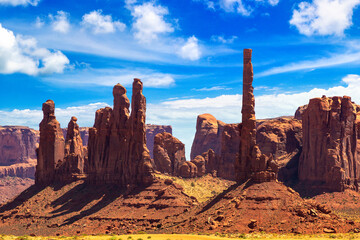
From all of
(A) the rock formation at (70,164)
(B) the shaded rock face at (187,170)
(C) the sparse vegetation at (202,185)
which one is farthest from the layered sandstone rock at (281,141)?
(A) the rock formation at (70,164)

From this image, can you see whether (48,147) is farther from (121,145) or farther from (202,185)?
(202,185)

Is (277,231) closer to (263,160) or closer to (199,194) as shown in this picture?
(263,160)

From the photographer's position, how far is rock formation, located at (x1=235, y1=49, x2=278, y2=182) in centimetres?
10400

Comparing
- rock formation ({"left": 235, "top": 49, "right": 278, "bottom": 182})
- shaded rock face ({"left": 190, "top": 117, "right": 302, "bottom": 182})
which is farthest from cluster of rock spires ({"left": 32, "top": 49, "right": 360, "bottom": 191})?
rock formation ({"left": 235, "top": 49, "right": 278, "bottom": 182})

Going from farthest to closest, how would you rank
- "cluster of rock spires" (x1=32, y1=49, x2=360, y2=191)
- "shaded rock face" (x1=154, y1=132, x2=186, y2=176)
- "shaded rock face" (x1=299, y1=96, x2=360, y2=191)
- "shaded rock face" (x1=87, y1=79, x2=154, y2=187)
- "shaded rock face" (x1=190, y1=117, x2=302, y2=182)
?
"shaded rock face" (x1=190, y1=117, x2=302, y2=182)
"shaded rock face" (x1=154, y1=132, x2=186, y2=176)
"shaded rock face" (x1=299, y1=96, x2=360, y2=191)
"cluster of rock spires" (x1=32, y1=49, x2=360, y2=191)
"shaded rock face" (x1=87, y1=79, x2=154, y2=187)

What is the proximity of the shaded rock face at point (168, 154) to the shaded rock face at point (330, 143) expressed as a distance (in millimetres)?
36204

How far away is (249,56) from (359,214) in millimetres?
41317

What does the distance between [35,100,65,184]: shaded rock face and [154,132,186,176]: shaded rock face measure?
26981 millimetres

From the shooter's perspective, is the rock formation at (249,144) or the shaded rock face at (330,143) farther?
the shaded rock face at (330,143)

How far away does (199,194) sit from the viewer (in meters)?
146

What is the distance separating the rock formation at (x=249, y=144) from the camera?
341 feet

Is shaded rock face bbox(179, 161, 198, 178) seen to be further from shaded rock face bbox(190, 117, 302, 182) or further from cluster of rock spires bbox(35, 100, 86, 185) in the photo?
cluster of rock spires bbox(35, 100, 86, 185)

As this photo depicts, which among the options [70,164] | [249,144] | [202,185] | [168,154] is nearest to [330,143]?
[202,185]

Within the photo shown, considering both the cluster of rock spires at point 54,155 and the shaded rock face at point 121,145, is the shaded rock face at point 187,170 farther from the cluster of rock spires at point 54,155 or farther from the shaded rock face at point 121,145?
the cluster of rock spires at point 54,155
